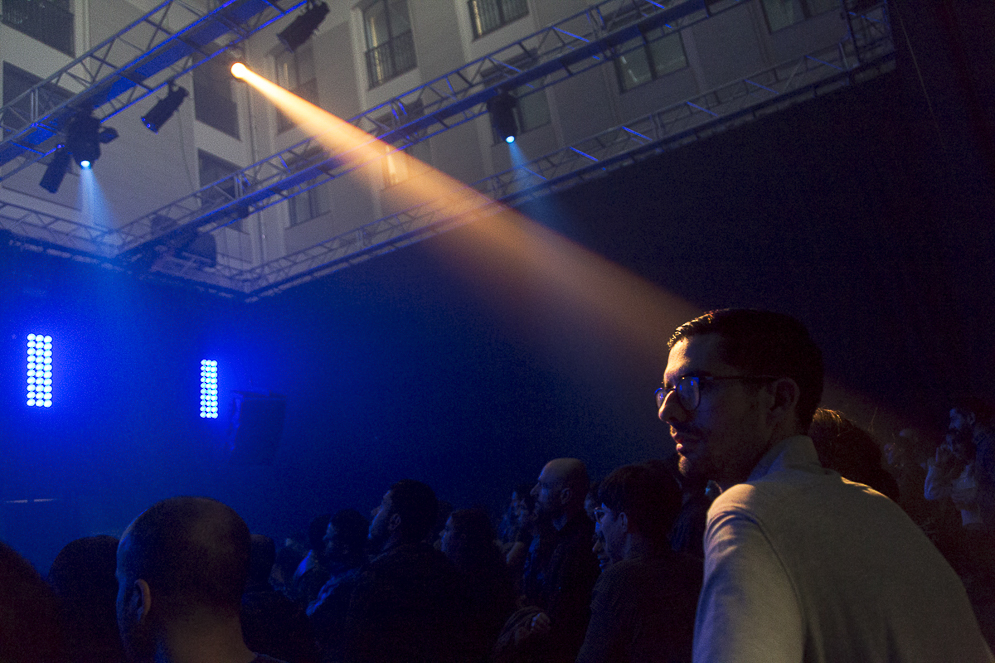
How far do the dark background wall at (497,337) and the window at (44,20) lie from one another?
4542mm

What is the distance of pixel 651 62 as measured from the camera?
429 inches

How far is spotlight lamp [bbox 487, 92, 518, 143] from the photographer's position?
7473mm

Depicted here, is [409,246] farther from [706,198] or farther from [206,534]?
[206,534]

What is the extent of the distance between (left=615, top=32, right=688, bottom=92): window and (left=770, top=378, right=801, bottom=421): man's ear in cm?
1051

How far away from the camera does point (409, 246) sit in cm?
998

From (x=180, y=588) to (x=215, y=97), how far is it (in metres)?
14.9

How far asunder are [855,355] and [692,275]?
203cm

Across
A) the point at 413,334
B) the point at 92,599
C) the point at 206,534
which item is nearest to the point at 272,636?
the point at 92,599

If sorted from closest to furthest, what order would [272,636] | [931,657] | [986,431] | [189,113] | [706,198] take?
1. [931,657]
2. [272,636]
3. [986,431]
4. [706,198]
5. [189,113]

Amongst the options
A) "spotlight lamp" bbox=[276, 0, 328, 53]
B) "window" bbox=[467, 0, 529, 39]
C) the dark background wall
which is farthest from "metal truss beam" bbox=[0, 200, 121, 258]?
"window" bbox=[467, 0, 529, 39]

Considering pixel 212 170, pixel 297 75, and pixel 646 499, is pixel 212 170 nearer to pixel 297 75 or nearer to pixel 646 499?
pixel 297 75

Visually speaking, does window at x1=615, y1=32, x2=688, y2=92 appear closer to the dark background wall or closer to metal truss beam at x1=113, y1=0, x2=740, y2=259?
metal truss beam at x1=113, y1=0, x2=740, y2=259

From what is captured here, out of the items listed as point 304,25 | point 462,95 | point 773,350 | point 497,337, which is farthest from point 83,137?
point 773,350

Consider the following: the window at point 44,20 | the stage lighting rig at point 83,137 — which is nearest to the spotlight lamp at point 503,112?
the stage lighting rig at point 83,137
